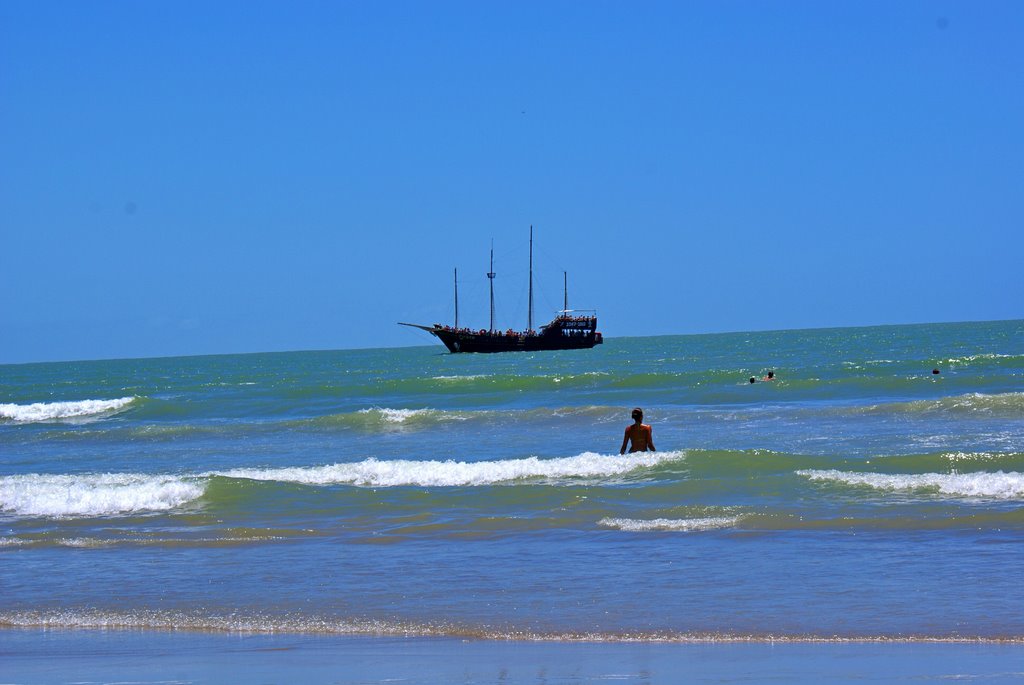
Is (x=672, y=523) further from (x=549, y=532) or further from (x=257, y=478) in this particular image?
(x=257, y=478)

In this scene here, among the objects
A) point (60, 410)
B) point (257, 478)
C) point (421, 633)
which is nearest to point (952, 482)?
point (421, 633)

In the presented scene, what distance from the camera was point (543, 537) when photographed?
37.8 ft

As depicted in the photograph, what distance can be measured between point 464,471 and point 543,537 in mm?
6003

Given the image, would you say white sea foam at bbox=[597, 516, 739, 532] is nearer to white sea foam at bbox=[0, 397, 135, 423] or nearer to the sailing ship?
white sea foam at bbox=[0, 397, 135, 423]

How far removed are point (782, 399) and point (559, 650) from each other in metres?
26.1

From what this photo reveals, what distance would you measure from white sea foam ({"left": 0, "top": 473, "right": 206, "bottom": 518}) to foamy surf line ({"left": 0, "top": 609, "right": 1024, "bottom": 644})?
19.8 feet

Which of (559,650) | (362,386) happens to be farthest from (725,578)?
(362,386)

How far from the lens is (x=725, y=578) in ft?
29.9

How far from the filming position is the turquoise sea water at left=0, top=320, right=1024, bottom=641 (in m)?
8.19

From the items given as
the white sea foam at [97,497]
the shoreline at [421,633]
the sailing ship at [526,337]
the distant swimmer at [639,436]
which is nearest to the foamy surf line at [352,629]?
the shoreline at [421,633]

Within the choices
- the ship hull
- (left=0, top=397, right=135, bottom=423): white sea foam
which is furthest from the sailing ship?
(left=0, top=397, right=135, bottom=423): white sea foam

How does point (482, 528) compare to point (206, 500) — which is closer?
point (482, 528)

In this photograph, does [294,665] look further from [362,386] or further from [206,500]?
[362,386]

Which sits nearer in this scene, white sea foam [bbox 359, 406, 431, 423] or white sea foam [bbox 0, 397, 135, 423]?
white sea foam [bbox 359, 406, 431, 423]
